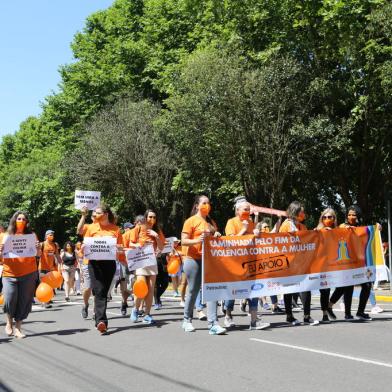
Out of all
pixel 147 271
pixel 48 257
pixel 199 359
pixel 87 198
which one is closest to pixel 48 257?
pixel 48 257

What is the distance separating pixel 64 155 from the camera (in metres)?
41.8

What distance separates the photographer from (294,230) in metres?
11.2

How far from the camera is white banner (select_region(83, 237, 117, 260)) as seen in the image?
1011 centimetres

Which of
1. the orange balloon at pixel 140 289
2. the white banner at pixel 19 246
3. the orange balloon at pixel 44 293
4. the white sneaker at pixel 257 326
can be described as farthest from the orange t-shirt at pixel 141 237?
the white sneaker at pixel 257 326

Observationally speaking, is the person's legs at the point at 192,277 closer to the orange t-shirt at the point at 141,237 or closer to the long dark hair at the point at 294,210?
the orange t-shirt at the point at 141,237

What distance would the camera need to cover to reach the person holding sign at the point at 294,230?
35.5ft

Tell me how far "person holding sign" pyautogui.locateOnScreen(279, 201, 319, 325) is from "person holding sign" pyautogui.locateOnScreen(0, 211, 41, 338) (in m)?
3.93

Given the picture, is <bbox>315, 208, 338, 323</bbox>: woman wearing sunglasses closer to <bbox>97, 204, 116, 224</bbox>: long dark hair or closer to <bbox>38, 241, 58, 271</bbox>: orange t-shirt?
<bbox>97, 204, 116, 224</bbox>: long dark hair

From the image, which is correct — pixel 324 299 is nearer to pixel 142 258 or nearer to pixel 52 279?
pixel 142 258

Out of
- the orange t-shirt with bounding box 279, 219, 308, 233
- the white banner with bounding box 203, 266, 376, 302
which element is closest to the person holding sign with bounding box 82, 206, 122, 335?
the white banner with bounding box 203, 266, 376, 302

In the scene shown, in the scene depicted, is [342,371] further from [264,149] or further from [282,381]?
[264,149]

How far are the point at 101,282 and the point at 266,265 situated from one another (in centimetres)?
256

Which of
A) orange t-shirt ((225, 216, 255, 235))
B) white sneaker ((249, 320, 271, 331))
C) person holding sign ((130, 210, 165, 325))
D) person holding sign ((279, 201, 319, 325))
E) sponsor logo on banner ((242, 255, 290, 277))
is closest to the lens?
white sneaker ((249, 320, 271, 331))

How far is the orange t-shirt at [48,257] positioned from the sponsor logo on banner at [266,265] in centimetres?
751
